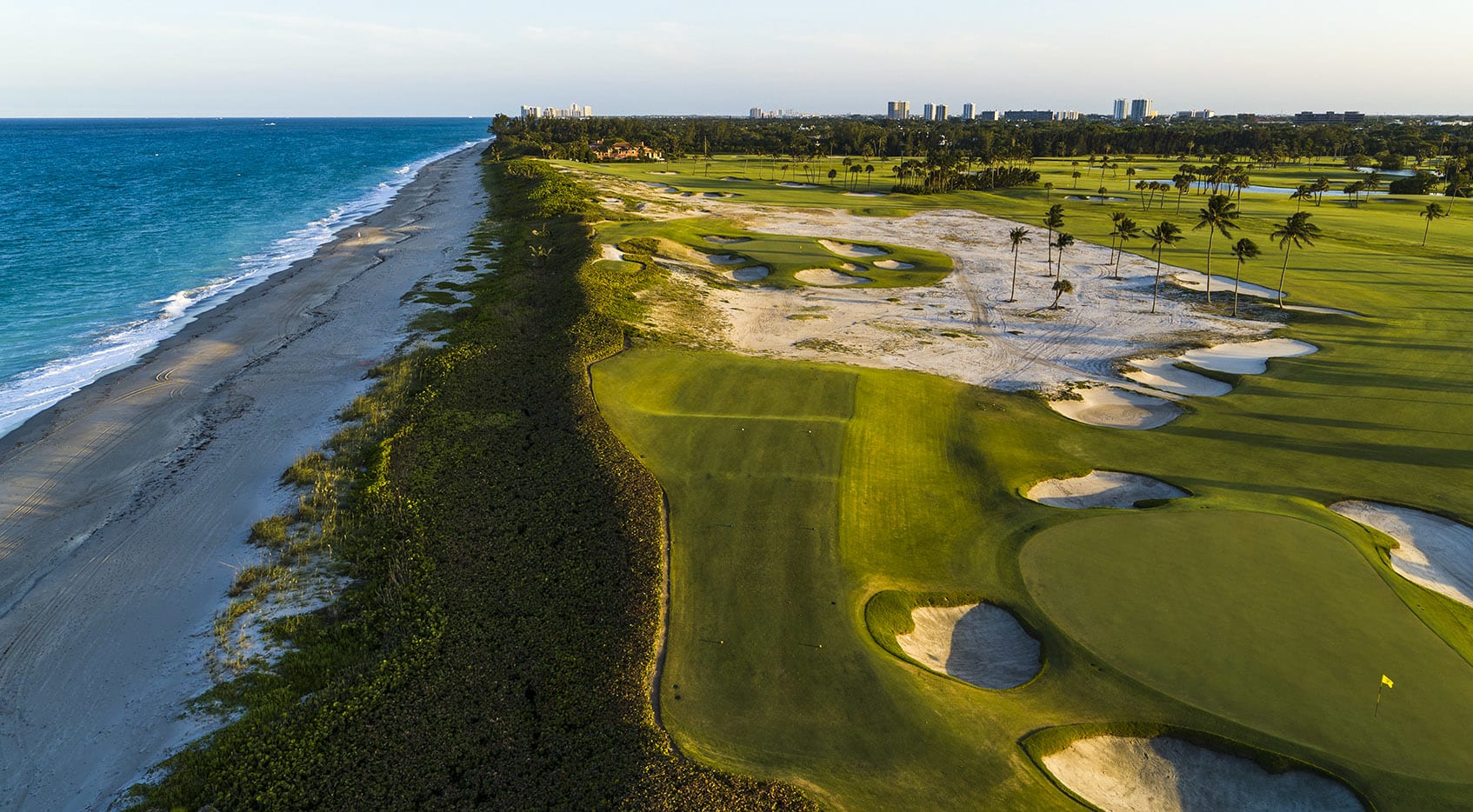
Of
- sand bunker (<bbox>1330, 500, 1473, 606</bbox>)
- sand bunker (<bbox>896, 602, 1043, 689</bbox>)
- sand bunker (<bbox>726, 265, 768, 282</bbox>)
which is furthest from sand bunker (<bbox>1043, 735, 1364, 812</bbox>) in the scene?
sand bunker (<bbox>726, 265, 768, 282</bbox>)

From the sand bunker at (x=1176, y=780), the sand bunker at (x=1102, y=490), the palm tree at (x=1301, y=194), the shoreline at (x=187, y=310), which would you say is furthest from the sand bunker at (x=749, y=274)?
the palm tree at (x=1301, y=194)

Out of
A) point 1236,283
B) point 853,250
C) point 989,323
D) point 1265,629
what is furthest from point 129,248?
point 1236,283

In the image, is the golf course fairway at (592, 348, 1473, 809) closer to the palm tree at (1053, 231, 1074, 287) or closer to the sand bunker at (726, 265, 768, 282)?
the palm tree at (1053, 231, 1074, 287)

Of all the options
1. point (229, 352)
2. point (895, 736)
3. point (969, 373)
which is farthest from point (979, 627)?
point (229, 352)

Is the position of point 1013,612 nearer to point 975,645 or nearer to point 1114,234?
point 975,645

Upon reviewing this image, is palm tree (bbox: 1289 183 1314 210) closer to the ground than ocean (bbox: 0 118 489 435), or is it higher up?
higher up

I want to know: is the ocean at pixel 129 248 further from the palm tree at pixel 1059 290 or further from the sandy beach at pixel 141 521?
the palm tree at pixel 1059 290
